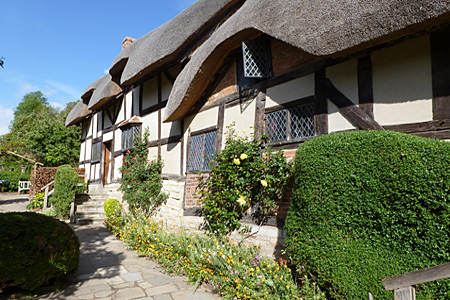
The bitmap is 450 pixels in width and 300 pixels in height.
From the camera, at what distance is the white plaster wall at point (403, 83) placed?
11.0 ft

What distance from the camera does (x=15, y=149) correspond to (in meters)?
19.3

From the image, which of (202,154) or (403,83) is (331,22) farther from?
(202,154)

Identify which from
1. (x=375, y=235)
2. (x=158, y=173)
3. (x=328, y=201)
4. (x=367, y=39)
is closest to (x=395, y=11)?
(x=367, y=39)

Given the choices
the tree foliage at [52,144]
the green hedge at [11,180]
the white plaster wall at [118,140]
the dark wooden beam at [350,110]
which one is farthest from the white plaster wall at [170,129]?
the green hedge at [11,180]

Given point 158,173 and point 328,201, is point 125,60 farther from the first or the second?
point 328,201

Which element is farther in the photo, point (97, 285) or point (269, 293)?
point (97, 285)

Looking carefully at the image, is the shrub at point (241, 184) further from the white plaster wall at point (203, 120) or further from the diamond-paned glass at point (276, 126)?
the white plaster wall at point (203, 120)

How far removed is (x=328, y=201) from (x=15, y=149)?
22.0 metres

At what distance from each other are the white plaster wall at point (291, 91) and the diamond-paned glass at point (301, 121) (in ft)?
0.61

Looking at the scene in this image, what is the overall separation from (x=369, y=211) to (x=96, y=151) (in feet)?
38.9

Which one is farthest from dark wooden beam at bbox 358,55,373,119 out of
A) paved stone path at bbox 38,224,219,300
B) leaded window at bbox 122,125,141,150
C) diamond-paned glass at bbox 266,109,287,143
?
leaded window at bbox 122,125,141,150

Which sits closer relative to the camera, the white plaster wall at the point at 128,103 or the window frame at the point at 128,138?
the window frame at the point at 128,138

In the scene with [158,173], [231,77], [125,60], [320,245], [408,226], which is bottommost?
[320,245]

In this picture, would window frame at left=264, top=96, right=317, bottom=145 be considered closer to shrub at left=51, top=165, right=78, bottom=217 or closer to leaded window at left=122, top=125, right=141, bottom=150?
leaded window at left=122, top=125, right=141, bottom=150
